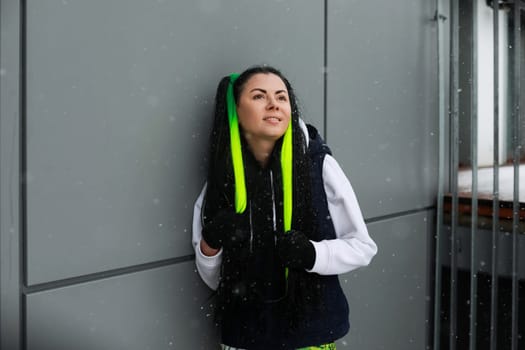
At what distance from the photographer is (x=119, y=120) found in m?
1.62

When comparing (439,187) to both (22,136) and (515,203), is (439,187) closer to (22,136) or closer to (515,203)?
(515,203)

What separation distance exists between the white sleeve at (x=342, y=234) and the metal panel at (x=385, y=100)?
695mm

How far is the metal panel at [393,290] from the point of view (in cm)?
274

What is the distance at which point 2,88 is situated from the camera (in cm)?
135

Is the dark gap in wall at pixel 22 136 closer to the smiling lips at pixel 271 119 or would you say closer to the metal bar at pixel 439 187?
the smiling lips at pixel 271 119

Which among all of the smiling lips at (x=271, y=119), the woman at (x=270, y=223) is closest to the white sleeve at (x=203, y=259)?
the woman at (x=270, y=223)

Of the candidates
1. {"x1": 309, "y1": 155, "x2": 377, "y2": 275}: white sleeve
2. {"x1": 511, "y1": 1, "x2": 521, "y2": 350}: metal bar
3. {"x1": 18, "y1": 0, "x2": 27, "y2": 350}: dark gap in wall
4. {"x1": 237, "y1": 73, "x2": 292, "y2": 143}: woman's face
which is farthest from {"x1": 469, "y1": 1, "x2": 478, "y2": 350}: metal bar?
{"x1": 18, "y1": 0, "x2": 27, "y2": 350}: dark gap in wall

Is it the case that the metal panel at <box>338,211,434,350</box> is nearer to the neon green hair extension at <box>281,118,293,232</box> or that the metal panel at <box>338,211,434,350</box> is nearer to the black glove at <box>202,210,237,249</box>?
the neon green hair extension at <box>281,118,293,232</box>

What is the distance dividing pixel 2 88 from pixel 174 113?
57cm

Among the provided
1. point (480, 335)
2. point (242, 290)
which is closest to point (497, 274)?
point (480, 335)

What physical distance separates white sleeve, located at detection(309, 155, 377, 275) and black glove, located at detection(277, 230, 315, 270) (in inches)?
1.5

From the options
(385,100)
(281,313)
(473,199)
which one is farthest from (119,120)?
(473,199)

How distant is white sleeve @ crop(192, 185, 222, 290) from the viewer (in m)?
1.72

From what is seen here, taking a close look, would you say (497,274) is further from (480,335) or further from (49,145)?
(49,145)
